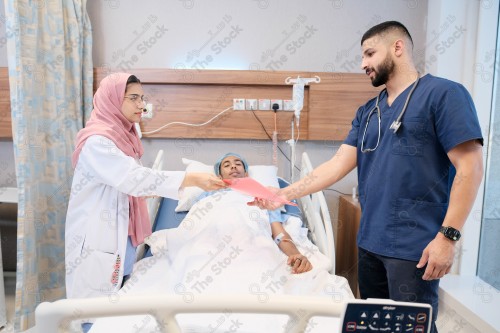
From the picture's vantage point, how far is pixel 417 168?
1.38 metres

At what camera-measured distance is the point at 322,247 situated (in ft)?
6.43

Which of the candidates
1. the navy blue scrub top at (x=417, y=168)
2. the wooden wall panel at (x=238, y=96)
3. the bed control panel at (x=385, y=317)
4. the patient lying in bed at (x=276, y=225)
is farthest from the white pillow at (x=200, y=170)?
the bed control panel at (x=385, y=317)

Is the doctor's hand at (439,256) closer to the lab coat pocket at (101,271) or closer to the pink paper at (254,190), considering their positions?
the pink paper at (254,190)

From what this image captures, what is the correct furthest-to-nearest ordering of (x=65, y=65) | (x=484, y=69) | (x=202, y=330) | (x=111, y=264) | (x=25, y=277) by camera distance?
1. (x=65, y=65)
2. (x=484, y=69)
3. (x=25, y=277)
4. (x=111, y=264)
5. (x=202, y=330)

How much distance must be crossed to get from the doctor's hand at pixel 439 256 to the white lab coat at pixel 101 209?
42.5 inches

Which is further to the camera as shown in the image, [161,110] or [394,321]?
[161,110]

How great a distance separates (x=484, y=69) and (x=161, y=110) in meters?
2.32

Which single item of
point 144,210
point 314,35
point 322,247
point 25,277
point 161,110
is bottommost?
point 25,277

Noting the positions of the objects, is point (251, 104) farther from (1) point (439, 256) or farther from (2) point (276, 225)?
(1) point (439, 256)

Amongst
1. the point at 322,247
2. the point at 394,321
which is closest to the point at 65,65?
the point at 322,247

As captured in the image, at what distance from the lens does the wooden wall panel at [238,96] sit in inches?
111

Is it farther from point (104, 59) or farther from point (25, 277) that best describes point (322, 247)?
point (104, 59)

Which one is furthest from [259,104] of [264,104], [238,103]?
[238,103]

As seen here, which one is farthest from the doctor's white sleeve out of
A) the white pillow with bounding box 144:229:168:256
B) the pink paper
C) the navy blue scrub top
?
the navy blue scrub top
